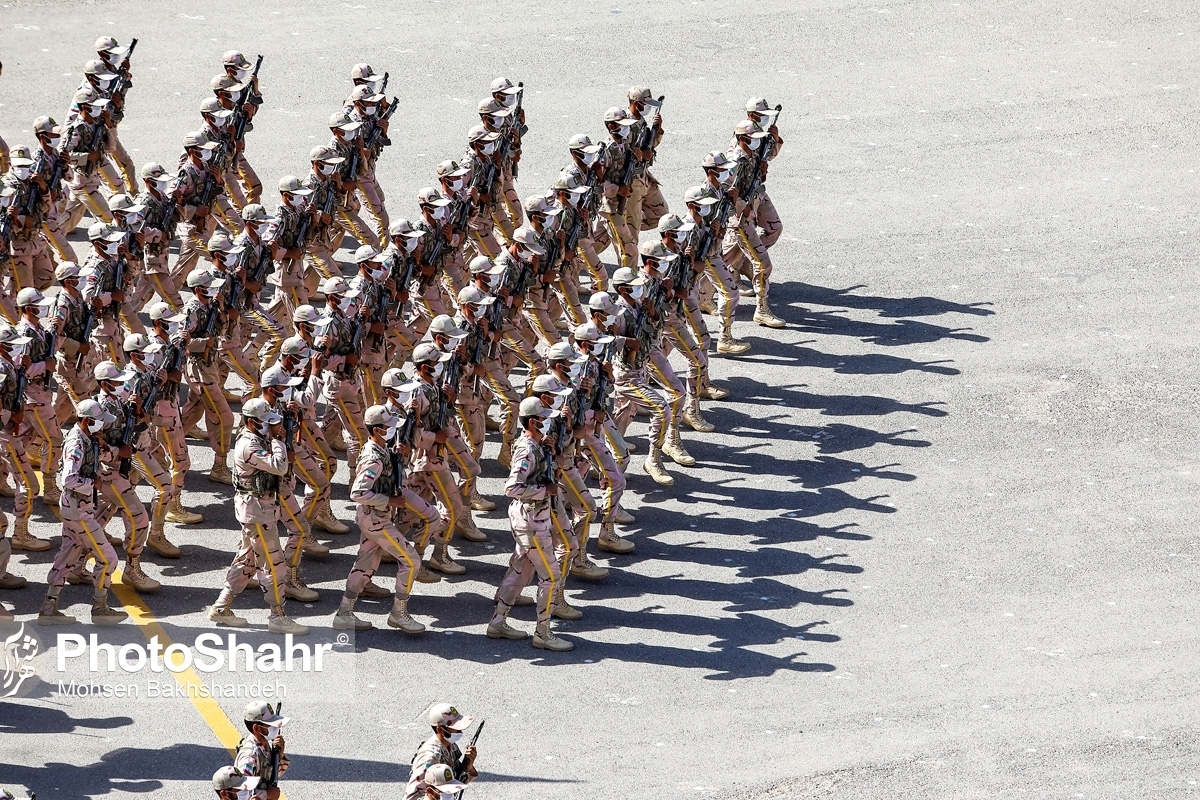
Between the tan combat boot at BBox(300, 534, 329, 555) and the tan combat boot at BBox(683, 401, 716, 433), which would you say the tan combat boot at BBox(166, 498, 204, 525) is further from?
the tan combat boot at BBox(683, 401, 716, 433)

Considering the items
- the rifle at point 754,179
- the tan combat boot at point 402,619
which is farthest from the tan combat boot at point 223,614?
the rifle at point 754,179

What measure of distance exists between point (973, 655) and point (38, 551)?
318 inches

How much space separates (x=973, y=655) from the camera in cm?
1642

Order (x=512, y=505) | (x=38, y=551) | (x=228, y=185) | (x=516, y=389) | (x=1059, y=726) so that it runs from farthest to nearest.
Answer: (x=228, y=185)
(x=516, y=389)
(x=38, y=551)
(x=512, y=505)
(x=1059, y=726)

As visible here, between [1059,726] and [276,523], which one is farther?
[276,523]

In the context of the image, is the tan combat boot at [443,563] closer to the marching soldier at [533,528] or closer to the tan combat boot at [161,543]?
the marching soldier at [533,528]

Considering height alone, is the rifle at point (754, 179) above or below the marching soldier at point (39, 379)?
above

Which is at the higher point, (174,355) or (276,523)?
(174,355)

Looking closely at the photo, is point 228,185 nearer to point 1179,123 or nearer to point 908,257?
point 908,257

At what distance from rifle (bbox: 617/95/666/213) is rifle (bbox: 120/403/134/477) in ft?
22.4

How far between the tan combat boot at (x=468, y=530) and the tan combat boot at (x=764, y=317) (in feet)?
17.0

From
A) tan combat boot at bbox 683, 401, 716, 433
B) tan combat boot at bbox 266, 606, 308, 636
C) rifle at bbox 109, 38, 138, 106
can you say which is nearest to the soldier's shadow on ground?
tan combat boot at bbox 266, 606, 308, 636

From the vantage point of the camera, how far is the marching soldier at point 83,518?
1647 centimetres

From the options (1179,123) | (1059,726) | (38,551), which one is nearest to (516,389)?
(38,551)
